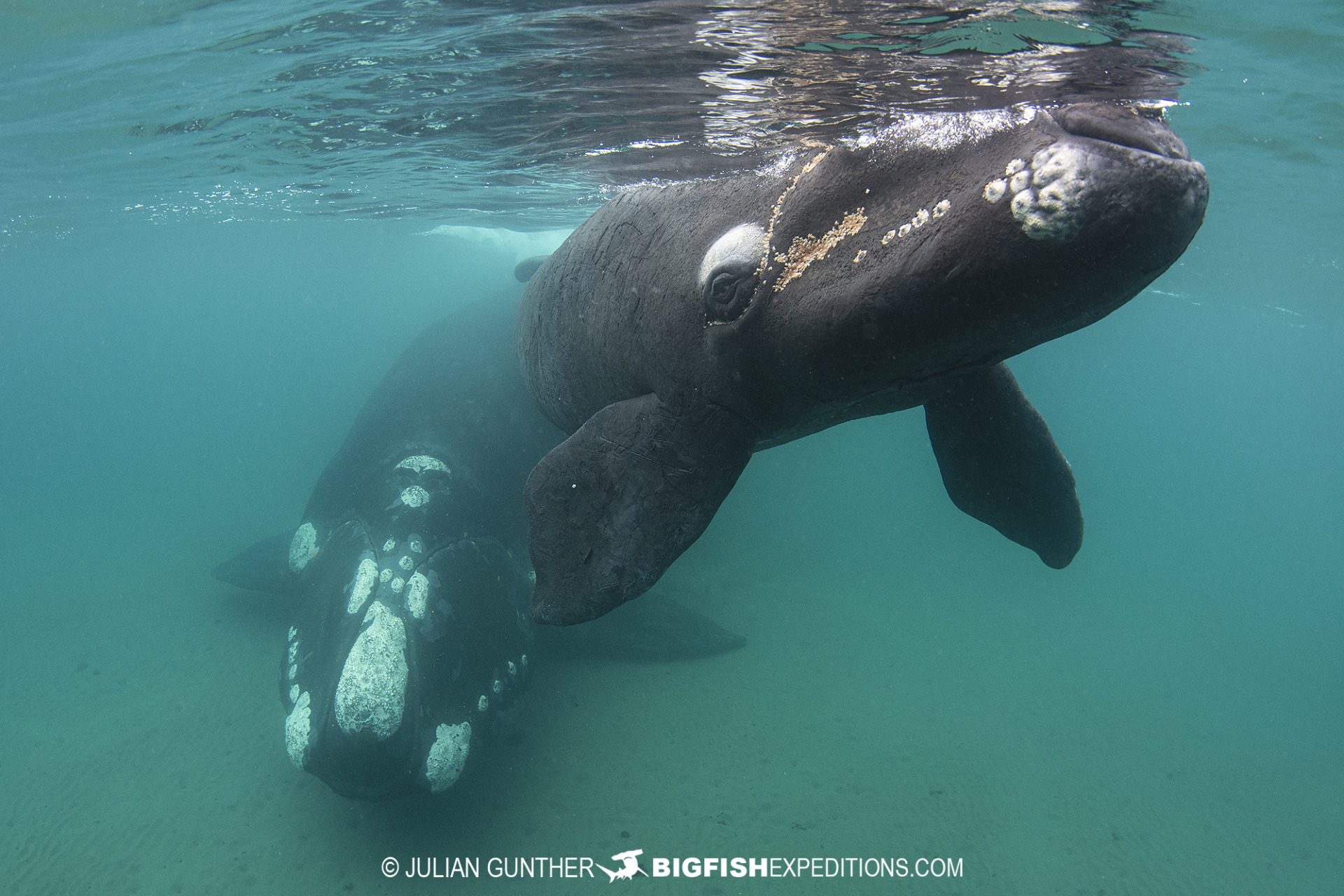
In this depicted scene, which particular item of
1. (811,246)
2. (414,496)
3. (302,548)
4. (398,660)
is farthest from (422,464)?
(811,246)

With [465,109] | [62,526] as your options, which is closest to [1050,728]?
[465,109]

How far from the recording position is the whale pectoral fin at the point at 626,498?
12.0 feet

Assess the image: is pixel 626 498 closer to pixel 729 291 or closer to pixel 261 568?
pixel 729 291

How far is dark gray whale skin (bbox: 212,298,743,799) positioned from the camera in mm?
6227

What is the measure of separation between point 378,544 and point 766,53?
22.4 feet

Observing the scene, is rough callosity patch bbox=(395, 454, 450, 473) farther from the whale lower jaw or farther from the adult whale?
the adult whale

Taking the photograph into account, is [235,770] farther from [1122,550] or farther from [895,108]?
[1122,550]

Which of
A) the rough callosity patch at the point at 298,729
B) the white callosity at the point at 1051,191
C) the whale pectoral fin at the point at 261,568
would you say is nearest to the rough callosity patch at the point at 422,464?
the rough callosity patch at the point at 298,729

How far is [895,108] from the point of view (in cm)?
714

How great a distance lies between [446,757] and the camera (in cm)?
641

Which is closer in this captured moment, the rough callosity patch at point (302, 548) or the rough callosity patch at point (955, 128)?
the rough callosity patch at point (955, 128)

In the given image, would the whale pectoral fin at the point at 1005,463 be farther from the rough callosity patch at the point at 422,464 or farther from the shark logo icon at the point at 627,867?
the rough callosity patch at the point at 422,464

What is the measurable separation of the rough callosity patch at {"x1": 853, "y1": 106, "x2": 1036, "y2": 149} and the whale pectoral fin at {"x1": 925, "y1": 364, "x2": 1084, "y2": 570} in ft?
4.97

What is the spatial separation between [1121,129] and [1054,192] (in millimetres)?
372
